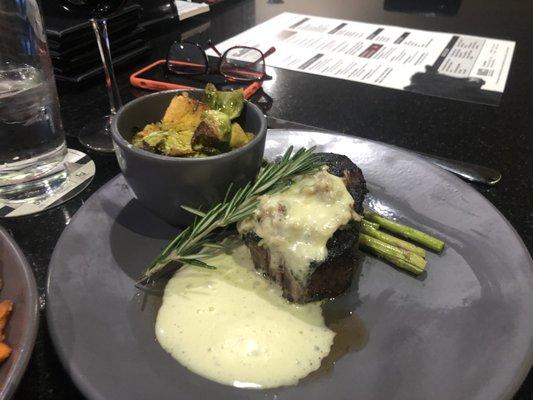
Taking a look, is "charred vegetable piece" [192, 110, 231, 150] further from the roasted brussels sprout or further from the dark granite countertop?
the dark granite countertop

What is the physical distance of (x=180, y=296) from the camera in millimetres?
892

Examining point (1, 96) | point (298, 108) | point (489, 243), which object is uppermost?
point (1, 96)

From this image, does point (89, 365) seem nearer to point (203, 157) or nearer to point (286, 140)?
point (203, 157)

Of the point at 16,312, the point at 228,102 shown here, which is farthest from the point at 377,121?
the point at 16,312

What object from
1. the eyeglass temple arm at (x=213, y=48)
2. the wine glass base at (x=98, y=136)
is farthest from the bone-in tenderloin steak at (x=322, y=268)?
the eyeglass temple arm at (x=213, y=48)

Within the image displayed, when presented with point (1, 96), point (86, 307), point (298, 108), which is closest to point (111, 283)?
point (86, 307)

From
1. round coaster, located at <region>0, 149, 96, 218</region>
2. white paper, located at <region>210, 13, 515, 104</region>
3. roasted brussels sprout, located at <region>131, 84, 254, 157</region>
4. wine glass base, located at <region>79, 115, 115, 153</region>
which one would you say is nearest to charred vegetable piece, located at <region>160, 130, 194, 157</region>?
roasted brussels sprout, located at <region>131, 84, 254, 157</region>

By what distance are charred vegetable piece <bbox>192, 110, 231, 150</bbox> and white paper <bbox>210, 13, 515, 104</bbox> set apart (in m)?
1.16

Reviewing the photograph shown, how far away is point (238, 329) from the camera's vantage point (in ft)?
2.70

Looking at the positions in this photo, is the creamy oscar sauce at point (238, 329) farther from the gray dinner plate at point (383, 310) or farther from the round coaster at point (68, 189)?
the round coaster at point (68, 189)

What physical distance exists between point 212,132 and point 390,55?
1547 mm

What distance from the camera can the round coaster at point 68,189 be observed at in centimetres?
121

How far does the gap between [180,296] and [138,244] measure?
18 cm

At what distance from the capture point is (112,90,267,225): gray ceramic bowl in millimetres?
917
